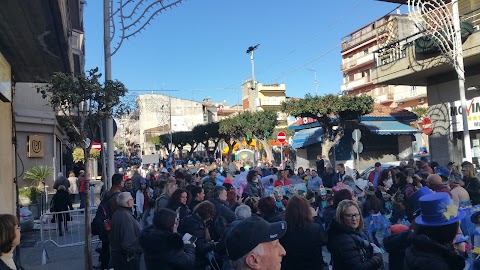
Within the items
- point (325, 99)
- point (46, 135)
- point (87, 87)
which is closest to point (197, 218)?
point (87, 87)

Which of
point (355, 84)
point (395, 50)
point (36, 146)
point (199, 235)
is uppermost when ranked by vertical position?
point (355, 84)

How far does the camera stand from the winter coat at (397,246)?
3453 mm

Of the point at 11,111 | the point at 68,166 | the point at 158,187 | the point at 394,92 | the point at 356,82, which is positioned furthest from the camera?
the point at 356,82

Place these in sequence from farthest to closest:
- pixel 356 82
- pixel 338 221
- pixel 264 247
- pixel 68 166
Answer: pixel 356 82 → pixel 68 166 → pixel 338 221 → pixel 264 247

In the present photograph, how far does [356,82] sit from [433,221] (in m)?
59.7

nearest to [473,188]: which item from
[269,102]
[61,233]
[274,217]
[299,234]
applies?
[274,217]

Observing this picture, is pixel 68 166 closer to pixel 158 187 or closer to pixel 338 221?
pixel 158 187

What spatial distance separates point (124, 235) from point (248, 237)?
3.59 m

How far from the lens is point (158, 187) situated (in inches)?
466

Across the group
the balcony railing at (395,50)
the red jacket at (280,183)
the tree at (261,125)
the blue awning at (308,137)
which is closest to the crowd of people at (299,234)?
the red jacket at (280,183)

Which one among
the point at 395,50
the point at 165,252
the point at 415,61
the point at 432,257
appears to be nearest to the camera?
the point at 432,257

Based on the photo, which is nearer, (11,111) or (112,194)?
(112,194)

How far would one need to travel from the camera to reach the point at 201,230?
4.65m

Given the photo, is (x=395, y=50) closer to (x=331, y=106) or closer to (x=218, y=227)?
(x=331, y=106)
